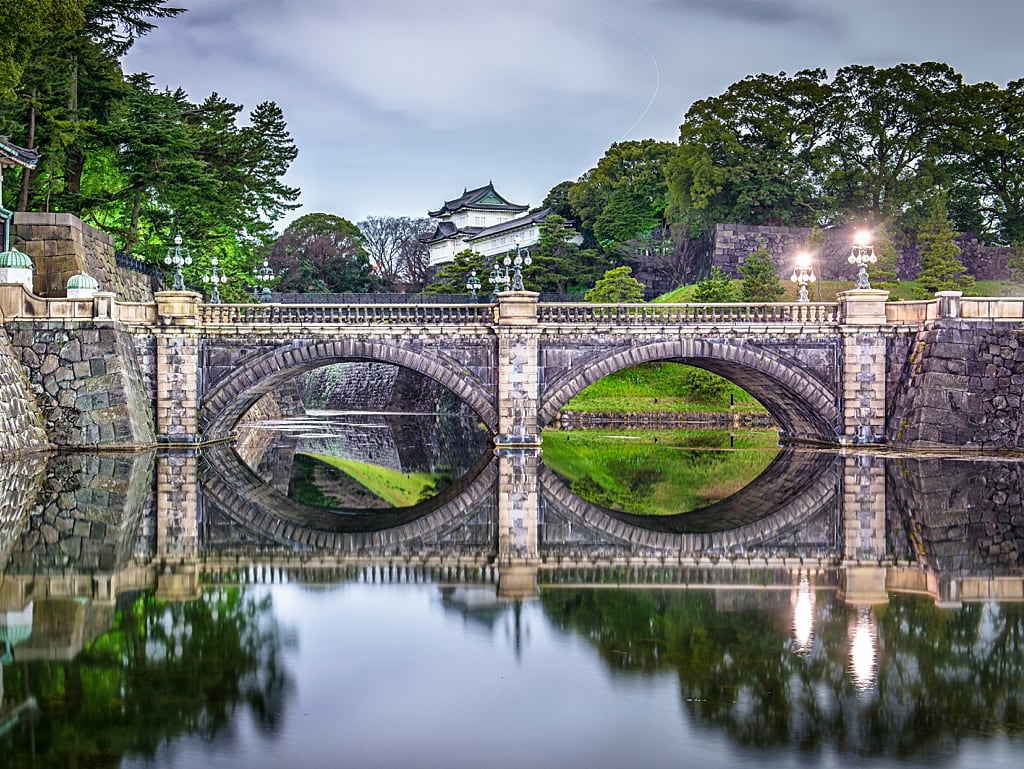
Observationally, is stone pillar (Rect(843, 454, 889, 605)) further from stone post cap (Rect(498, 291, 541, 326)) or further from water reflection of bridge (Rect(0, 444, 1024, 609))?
stone post cap (Rect(498, 291, 541, 326))

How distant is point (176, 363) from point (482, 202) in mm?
57503

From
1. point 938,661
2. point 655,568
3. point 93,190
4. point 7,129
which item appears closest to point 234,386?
point 7,129

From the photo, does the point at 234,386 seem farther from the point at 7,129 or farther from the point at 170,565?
the point at 170,565

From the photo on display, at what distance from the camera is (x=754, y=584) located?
46.6 feet

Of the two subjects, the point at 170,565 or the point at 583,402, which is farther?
the point at 583,402

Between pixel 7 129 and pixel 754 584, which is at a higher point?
pixel 7 129

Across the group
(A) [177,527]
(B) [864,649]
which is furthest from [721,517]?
(A) [177,527]

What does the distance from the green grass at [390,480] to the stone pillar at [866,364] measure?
1390cm

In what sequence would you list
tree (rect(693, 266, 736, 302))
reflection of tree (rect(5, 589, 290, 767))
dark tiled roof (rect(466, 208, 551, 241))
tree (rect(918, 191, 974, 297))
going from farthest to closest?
dark tiled roof (rect(466, 208, 551, 241))
tree (rect(693, 266, 736, 302))
tree (rect(918, 191, 974, 297))
reflection of tree (rect(5, 589, 290, 767))

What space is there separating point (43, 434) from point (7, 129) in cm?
1344

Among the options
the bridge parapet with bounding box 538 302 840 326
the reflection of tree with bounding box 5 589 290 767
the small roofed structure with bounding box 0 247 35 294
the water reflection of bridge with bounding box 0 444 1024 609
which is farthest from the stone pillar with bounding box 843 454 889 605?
the small roofed structure with bounding box 0 247 35 294

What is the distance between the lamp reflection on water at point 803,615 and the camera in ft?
36.2

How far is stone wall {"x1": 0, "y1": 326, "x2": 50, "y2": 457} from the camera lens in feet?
94.7

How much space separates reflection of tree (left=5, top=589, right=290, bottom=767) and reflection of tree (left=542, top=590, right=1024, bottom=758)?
11.2 feet
